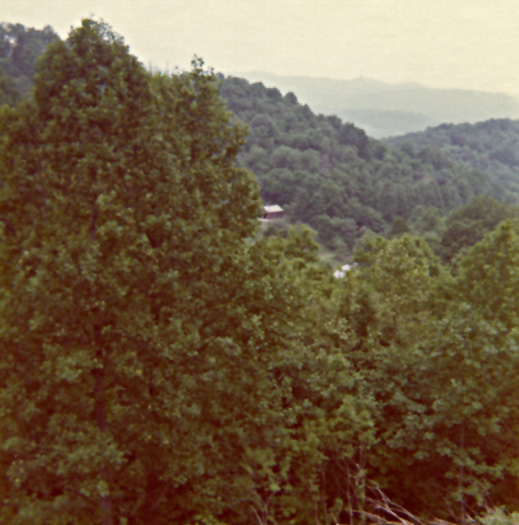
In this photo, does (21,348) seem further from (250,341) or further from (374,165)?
(374,165)

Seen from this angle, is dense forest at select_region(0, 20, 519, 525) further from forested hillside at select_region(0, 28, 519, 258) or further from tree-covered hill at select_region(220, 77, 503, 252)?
tree-covered hill at select_region(220, 77, 503, 252)

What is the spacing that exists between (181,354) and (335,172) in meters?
→ 127

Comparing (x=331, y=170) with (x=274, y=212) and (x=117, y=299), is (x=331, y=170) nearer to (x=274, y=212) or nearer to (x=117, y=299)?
(x=274, y=212)

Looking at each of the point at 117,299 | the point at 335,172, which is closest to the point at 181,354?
the point at 117,299

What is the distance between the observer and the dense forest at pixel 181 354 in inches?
482

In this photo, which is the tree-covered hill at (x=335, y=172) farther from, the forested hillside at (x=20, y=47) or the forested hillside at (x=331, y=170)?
the forested hillside at (x=20, y=47)

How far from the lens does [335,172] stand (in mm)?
135500

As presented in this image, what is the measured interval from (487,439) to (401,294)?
30.1ft

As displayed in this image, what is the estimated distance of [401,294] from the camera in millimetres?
24656

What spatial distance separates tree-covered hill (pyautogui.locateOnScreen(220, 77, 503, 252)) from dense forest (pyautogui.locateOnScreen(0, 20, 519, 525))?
284 feet

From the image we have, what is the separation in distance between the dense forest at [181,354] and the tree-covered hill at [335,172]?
8655 cm

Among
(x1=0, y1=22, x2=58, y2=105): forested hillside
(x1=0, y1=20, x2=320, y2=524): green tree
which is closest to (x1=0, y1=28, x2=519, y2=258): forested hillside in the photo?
(x1=0, y1=22, x2=58, y2=105): forested hillside

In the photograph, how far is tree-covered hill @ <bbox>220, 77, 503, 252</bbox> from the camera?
12006 centimetres

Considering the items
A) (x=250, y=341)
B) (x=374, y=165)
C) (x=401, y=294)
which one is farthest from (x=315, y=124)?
(x=250, y=341)
